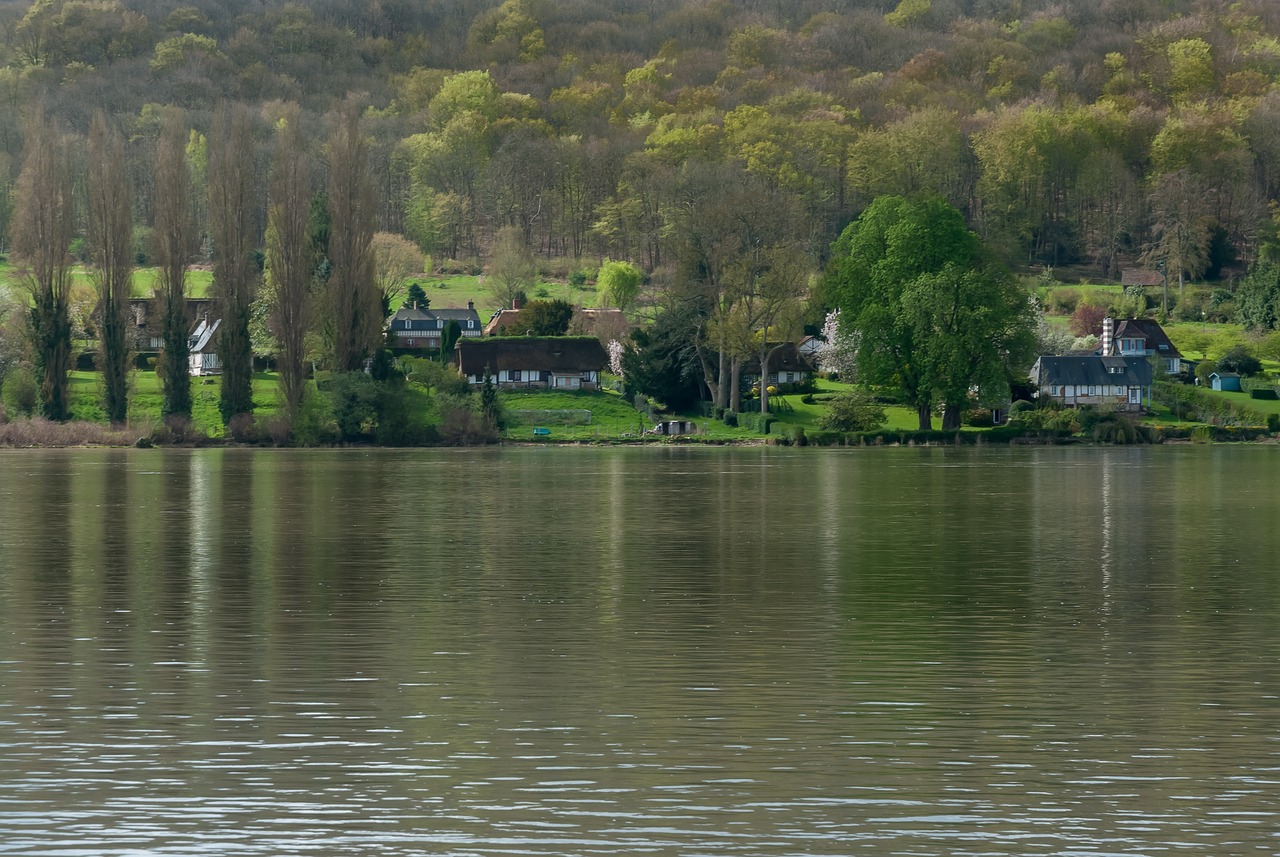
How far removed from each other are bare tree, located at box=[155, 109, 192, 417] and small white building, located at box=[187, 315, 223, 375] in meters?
14.7

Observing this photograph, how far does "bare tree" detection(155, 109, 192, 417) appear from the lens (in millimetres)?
81938

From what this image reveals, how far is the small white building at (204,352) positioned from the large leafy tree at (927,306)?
1396 inches

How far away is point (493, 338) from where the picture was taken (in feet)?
321

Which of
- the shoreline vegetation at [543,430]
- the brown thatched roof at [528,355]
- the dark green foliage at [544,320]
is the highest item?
the dark green foliage at [544,320]

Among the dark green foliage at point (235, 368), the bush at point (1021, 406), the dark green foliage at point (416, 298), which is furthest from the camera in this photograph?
the dark green foliage at point (416, 298)

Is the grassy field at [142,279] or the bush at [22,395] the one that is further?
the grassy field at [142,279]

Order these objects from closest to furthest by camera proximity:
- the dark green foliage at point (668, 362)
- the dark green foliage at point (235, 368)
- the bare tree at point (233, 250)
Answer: the dark green foliage at point (235, 368)
the bare tree at point (233, 250)
the dark green foliage at point (668, 362)

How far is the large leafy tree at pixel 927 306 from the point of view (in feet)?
270

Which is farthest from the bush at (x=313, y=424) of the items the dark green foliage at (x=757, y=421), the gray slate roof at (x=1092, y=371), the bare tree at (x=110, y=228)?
the gray slate roof at (x=1092, y=371)

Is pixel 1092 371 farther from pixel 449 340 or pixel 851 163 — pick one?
pixel 851 163

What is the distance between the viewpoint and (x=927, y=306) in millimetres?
83188

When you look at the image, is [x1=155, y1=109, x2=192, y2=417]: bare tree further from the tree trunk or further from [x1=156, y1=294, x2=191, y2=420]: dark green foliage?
the tree trunk

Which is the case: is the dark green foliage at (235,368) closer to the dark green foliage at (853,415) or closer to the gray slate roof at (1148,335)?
the dark green foliage at (853,415)

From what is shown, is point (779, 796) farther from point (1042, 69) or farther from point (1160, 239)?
point (1042, 69)
